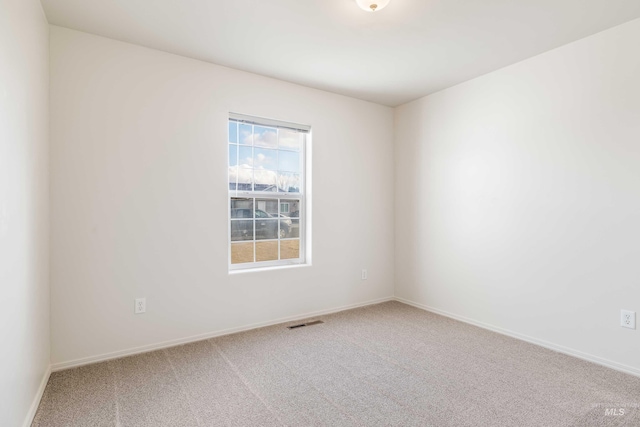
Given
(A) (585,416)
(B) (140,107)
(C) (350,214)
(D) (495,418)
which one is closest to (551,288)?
(A) (585,416)

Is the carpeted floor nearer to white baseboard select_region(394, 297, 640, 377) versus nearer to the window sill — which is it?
white baseboard select_region(394, 297, 640, 377)

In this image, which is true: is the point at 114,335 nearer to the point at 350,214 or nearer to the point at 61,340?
the point at 61,340

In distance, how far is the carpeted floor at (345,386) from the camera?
186cm

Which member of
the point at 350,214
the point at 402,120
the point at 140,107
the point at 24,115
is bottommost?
the point at 350,214

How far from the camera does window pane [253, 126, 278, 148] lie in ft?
11.2

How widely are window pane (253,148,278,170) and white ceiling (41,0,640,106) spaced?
0.77 metres

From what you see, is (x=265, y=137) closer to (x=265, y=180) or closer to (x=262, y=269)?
(x=265, y=180)

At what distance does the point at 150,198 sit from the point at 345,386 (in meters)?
2.11

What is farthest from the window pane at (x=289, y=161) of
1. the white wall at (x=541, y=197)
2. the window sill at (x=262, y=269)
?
the white wall at (x=541, y=197)

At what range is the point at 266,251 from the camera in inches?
138

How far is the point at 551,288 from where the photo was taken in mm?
2799

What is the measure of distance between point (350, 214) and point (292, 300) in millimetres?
1215

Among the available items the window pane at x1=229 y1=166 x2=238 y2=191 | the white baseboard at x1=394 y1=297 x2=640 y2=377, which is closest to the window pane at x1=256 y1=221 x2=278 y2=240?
the window pane at x1=229 y1=166 x2=238 y2=191

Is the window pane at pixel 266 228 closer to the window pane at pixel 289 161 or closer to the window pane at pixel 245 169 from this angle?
the window pane at pixel 245 169
